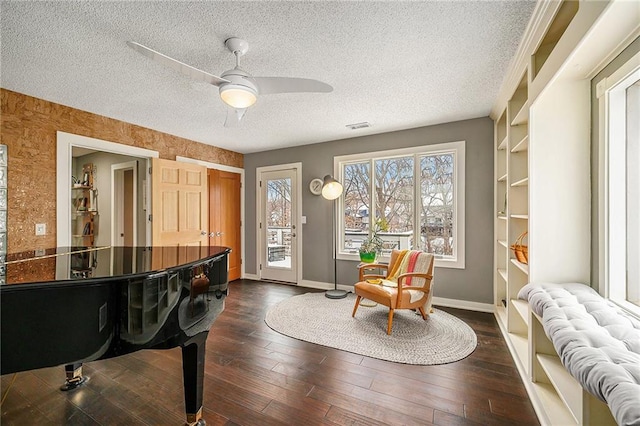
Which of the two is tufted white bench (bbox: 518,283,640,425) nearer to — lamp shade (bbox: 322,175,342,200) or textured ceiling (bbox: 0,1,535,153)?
textured ceiling (bbox: 0,1,535,153)

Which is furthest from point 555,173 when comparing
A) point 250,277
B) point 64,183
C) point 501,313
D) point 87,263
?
point 250,277

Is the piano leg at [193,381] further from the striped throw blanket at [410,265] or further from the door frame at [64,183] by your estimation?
the door frame at [64,183]

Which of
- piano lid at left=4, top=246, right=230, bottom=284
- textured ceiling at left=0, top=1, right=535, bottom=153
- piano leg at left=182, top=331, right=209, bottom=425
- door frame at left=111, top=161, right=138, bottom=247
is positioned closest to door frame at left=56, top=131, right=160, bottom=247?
textured ceiling at left=0, top=1, right=535, bottom=153

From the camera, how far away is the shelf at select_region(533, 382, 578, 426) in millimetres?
1495

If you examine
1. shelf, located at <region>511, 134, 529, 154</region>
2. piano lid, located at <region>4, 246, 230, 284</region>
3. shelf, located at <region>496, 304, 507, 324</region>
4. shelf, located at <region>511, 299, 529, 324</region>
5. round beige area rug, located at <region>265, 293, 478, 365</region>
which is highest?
shelf, located at <region>511, 134, 529, 154</region>

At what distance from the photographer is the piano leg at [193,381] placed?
5.18ft

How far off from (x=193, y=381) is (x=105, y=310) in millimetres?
672

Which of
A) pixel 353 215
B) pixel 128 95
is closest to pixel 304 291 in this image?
pixel 353 215

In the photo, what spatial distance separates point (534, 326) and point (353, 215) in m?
2.87

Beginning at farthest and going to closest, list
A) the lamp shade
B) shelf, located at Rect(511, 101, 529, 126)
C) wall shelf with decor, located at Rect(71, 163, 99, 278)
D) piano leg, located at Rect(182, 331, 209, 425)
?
1. wall shelf with decor, located at Rect(71, 163, 99, 278)
2. the lamp shade
3. shelf, located at Rect(511, 101, 529, 126)
4. piano leg, located at Rect(182, 331, 209, 425)

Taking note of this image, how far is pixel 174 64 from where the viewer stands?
168cm

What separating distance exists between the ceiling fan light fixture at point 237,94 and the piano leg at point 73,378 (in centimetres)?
215

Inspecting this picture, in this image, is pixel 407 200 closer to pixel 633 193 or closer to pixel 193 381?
pixel 633 193

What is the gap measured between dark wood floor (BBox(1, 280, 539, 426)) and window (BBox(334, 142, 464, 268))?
1.54 meters
